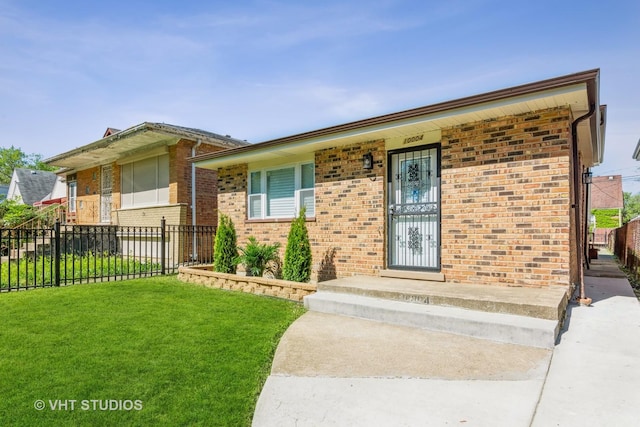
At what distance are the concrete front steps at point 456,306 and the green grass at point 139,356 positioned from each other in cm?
90

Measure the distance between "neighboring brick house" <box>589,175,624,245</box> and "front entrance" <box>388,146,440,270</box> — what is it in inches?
1304

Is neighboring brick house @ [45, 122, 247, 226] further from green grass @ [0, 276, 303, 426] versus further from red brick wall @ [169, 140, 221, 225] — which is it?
green grass @ [0, 276, 303, 426]

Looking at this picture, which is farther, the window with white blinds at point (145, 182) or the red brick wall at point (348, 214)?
the window with white blinds at point (145, 182)

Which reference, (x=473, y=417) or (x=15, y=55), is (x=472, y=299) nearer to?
(x=473, y=417)

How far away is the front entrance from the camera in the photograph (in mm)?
6555

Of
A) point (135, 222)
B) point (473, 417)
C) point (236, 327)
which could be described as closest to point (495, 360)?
point (473, 417)

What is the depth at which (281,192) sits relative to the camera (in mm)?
8922

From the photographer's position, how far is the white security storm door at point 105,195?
639 inches

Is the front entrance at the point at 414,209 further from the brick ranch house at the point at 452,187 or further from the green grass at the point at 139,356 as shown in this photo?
the green grass at the point at 139,356

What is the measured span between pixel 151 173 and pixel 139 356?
35.4 ft

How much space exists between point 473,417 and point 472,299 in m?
2.23

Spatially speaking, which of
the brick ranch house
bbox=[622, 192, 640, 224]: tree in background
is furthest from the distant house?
bbox=[622, 192, 640, 224]: tree in background

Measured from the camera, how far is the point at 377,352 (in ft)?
12.8

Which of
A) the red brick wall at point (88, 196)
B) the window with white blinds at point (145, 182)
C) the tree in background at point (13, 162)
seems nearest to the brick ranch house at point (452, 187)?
the window with white blinds at point (145, 182)
